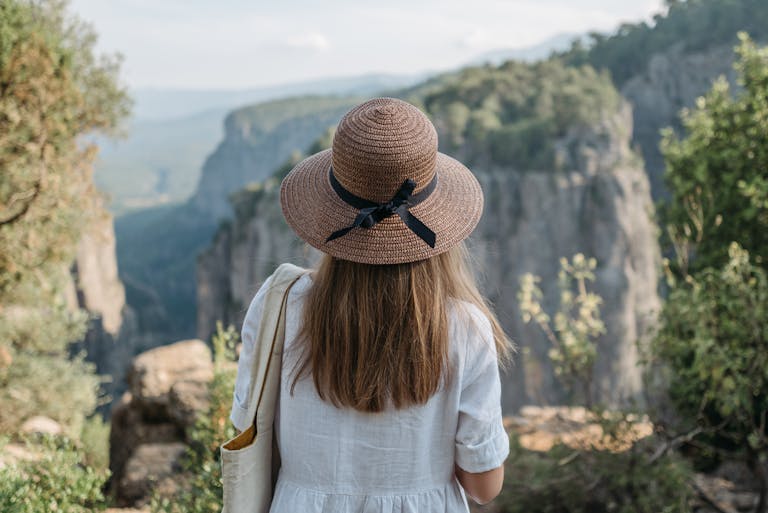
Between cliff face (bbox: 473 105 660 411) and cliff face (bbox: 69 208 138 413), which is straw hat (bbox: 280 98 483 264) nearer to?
cliff face (bbox: 69 208 138 413)

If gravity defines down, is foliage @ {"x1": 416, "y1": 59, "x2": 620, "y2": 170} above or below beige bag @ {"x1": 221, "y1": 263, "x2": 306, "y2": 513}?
above

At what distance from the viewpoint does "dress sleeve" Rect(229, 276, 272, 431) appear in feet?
5.85

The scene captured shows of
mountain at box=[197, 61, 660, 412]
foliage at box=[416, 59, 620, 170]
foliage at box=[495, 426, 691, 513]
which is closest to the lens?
foliage at box=[495, 426, 691, 513]

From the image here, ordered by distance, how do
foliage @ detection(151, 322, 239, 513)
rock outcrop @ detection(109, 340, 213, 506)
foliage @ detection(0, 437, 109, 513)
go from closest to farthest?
foliage @ detection(0, 437, 109, 513)
foliage @ detection(151, 322, 239, 513)
rock outcrop @ detection(109, 340, 213, 506)

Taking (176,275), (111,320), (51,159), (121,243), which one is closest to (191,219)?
(121,243)

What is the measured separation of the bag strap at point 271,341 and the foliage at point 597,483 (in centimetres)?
367

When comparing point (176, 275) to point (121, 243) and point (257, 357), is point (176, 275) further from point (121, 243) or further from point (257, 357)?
Answer: point (257, 357)

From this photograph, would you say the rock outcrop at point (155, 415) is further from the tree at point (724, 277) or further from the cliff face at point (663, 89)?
the cliff face at point (663, 89)

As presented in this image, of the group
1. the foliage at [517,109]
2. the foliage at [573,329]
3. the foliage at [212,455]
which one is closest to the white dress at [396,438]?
the foliage at [212,455]

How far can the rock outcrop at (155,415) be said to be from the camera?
5.55 m

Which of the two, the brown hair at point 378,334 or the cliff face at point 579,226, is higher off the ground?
the brown hair at point 378,334

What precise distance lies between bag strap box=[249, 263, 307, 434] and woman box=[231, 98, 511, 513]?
0.02 meters

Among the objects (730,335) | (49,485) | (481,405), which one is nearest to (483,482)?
(481,405)

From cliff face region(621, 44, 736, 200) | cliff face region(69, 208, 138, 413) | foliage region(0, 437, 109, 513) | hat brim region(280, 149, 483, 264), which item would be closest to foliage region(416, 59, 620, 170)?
cliff face region(621, 44, 736, 200)
